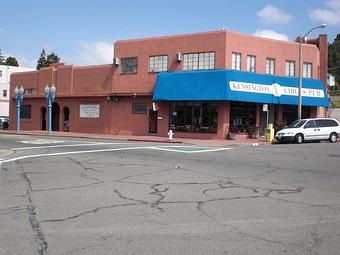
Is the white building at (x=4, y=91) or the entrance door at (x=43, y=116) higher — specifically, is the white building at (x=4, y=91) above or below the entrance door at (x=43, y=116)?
above

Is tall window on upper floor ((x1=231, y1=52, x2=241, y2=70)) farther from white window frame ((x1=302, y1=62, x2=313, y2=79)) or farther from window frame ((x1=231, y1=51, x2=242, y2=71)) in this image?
white window frame ((x1=302, y1=62, x2=313, y2=79))

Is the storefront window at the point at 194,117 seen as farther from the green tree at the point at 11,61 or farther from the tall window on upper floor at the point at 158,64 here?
the green tree at the point at 11,61

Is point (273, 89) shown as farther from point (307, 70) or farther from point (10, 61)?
point (10, 61)

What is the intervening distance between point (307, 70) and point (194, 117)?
1048 centimetres

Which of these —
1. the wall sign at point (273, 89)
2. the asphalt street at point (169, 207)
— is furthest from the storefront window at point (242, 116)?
the asphalt street at point (169, 207)

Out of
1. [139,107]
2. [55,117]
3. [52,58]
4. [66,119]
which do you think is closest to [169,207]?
[139,107]

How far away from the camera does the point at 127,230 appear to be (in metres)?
7.35

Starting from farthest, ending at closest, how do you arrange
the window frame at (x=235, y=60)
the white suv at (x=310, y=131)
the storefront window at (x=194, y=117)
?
the storefront window at (x=194, y=117) → the window frame at (x=235, y=60) → the white suv at (x=310, y=131)

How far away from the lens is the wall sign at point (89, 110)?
1697 inches

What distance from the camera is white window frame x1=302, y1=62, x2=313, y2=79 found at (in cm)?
3897

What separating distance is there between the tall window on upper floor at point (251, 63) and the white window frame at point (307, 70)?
5192mm

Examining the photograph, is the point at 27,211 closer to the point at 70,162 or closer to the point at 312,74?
the point at 70,162

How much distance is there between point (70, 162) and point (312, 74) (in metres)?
27.2

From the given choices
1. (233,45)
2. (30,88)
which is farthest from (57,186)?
(30,88)
